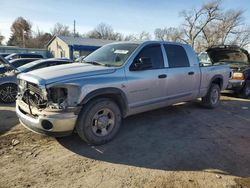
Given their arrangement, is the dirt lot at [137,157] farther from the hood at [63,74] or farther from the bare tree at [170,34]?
the bare tree at [170,34]

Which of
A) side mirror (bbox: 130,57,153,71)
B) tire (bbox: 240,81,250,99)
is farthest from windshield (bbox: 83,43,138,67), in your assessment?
tire (bbox: 240,81,250,99)

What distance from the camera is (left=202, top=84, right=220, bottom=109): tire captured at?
23.6ft

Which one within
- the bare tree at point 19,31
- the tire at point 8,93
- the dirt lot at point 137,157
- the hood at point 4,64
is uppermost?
the bare tree at point 19,31

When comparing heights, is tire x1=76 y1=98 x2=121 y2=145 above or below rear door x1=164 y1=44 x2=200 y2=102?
below

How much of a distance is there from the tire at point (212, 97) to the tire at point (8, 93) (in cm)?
600

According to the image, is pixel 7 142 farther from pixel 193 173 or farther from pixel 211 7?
pixel 211 7

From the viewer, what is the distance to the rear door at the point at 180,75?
554cm

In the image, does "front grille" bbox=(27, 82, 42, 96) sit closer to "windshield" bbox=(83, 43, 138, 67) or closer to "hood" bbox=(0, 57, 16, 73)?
"windshield" bbox=(83, 43, 138, 67)

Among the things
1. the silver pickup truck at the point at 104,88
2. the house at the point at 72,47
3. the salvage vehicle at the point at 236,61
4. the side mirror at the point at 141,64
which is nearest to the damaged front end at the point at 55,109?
the silver pickup truck at the point at 104,88

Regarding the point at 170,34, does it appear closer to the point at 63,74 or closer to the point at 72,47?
the point at 72,47

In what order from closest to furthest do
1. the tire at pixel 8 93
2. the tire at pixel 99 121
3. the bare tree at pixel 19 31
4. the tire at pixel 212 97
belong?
the tire at pixel 99 121 → the tire at pixel 212 97 → the tire at pixel 8 93 → the bare tree at pixel 19 31

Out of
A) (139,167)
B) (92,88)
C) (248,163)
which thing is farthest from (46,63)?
(248,163)

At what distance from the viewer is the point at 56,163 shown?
371 centimetres

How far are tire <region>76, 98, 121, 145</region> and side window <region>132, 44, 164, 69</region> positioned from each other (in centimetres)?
131
